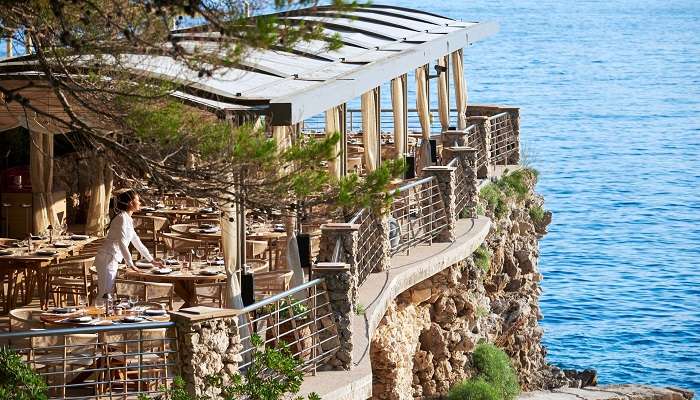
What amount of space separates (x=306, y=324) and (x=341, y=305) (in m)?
0.70

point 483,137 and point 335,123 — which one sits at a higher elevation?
point 335,123

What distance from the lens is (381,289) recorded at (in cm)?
1658

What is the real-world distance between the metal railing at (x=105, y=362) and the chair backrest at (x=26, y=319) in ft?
0.98

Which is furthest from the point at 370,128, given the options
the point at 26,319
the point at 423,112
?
the point at 26,319

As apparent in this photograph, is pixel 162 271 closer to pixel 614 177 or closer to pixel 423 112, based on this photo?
pixel 423 112

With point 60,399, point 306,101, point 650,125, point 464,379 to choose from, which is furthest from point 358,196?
point 650,125

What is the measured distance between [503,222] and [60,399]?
13.8m

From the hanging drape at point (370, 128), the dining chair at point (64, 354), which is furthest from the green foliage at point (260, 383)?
the hanging drape at point (370, 128)

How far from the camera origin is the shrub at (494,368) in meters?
20.7

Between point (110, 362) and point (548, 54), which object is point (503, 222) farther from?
point (548, 54)

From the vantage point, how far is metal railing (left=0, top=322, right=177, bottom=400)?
1215 cm

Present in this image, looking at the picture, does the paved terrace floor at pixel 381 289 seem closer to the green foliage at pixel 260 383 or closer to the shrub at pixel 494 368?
the green foliage at pixel 260 383

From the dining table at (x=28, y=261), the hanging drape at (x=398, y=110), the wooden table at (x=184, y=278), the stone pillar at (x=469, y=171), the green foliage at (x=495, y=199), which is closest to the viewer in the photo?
the wooden table at (x=184, y=278)

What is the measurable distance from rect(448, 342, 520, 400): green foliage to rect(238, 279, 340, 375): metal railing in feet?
17.7
